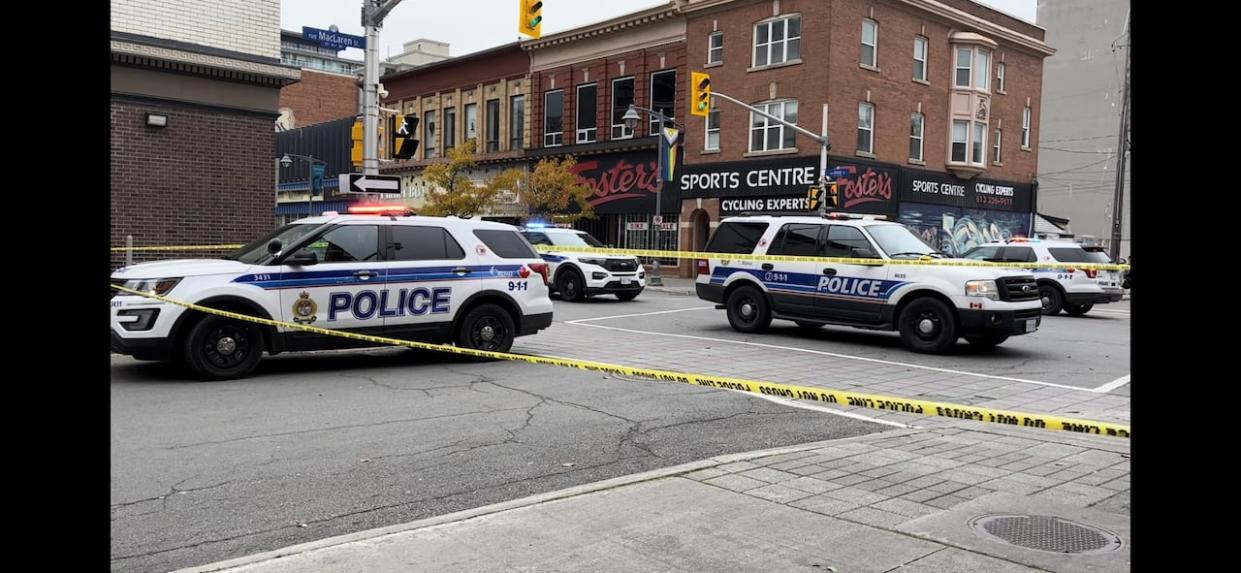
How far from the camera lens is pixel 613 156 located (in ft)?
127

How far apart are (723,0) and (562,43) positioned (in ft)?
29.8

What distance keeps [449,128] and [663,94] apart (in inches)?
565

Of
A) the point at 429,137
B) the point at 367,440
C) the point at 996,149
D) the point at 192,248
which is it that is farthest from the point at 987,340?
the point at 429,137

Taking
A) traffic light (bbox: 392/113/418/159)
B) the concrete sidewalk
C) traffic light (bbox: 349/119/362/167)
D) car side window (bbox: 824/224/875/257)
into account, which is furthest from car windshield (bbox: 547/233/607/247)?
the concrete sidewalk

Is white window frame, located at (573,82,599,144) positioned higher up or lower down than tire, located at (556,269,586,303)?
higher up

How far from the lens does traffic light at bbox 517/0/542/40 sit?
1612 centimetres

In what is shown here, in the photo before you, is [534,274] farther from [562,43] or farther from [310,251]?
[562,43]

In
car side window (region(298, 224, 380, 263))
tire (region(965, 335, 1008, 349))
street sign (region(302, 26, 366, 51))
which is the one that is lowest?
tire (region(965, 335, 1008, 349))

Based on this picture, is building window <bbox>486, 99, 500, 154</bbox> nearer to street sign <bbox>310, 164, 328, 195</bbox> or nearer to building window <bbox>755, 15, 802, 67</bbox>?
street sign <bbox>310, 164, 328, 195</bbox>

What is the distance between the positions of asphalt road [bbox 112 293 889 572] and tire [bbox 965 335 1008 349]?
205 inches

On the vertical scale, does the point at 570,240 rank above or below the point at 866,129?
below

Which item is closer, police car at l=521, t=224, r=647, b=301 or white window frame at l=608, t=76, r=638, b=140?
police car at l=521, t=224, r=647, b=301

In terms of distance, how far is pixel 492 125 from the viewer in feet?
145

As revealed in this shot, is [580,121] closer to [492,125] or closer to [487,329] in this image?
[492,125]
